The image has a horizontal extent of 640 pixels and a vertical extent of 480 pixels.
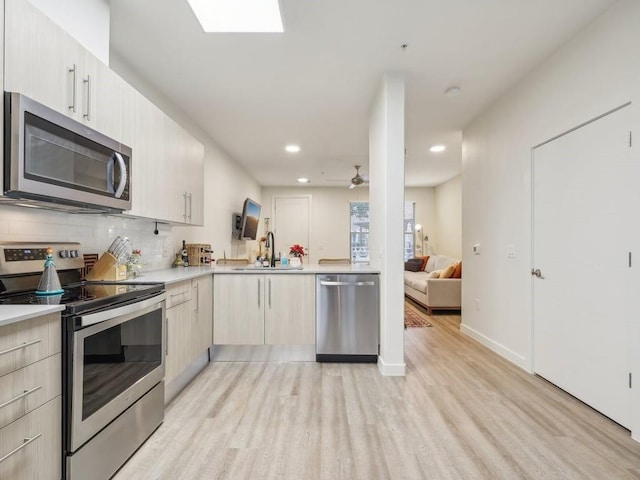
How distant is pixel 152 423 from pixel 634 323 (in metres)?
2.95

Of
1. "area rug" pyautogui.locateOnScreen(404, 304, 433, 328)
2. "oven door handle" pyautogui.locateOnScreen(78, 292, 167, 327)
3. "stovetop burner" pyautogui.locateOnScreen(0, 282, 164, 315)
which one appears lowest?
"area rug" pyautogui.locateOnScreen(404, 304, 433, 328)

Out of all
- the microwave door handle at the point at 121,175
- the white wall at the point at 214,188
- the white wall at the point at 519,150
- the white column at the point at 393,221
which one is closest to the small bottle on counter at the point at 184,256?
the white wall at the point at 214,188

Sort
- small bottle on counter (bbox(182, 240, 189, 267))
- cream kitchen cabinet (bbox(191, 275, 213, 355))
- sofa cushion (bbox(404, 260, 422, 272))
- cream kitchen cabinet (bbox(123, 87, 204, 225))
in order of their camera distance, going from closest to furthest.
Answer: cream kitchen cabinet (bbox(123, 87, 204, 225)), cream kitchen cabinet (bbox(191, 275, 213, 355)), small bottle on counter (bbox(182, 240, 189, 267)), sofa cushion (bbox(404, 260, 422, 272))

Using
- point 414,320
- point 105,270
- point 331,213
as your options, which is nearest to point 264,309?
point 105,270

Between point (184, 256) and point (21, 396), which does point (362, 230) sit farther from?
point (21, 396)

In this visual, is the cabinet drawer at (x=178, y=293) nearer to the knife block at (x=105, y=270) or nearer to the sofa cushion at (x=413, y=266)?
the knife block at (x=105, y=270)

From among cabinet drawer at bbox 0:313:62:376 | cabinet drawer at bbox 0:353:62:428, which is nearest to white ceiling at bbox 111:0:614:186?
cabinet drawer at bbox 0:313:62:376

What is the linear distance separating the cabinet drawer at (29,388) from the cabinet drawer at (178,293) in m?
1.00

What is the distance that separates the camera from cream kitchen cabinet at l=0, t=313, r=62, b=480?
107cm

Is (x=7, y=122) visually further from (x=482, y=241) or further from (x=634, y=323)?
(x=482, y=241)

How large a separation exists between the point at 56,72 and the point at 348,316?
8.77 ft

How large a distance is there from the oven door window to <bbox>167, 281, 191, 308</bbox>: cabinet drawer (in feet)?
1.01

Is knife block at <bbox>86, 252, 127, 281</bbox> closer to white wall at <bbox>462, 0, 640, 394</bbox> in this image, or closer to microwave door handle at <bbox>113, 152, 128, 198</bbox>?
microwave door handle at <bbox>113, 152, 128, 198</bbox>

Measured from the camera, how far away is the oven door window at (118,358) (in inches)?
55.8
